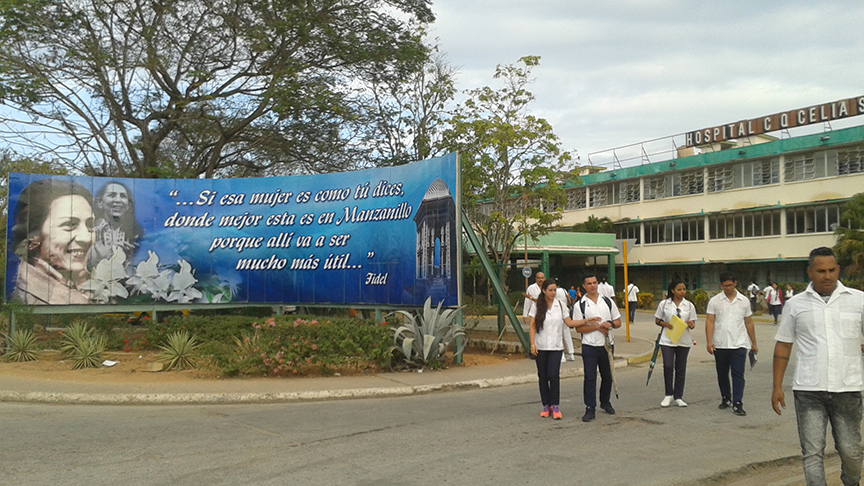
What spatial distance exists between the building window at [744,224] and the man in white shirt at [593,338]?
38329 millimetres

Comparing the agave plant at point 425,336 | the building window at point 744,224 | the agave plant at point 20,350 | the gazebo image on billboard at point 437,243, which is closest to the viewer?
the agave plant at point 425,336

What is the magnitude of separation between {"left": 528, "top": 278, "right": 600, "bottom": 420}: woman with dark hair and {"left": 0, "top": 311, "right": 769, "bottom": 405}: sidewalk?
2877 mm

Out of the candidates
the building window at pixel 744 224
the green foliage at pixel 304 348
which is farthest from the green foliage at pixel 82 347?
the building window at pixel 744 224

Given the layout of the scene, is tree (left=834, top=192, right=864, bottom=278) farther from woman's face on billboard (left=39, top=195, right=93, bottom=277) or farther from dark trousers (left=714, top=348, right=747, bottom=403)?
woman's face on billboard (left=39, top=195, right=93, bottom=277)

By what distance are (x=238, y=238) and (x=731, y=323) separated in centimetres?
1078

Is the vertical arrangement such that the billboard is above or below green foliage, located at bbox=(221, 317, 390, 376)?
above

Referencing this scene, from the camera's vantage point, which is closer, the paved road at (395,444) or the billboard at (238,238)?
the paved road at (395,444)

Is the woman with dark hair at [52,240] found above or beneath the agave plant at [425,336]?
above

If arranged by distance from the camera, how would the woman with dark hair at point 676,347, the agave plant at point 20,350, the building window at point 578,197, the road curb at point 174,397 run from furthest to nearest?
the building window at point 578,197
the agave plant at point 20,350
the road curb at point 174,397
the woman with dark hair at point 676,347

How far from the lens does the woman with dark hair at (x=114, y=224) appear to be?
15.1 m

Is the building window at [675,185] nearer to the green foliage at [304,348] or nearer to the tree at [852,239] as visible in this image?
the tree at [852,239]

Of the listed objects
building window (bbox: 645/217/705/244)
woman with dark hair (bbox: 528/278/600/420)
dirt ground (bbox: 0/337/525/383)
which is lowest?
dirt ground (bbox: 0/337/525/383)

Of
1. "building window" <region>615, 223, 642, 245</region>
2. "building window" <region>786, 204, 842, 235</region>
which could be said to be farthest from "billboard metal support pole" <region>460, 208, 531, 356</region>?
"building window" <region>615, 223, 642, 245</region>

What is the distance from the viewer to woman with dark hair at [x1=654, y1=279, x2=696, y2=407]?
9.26m
